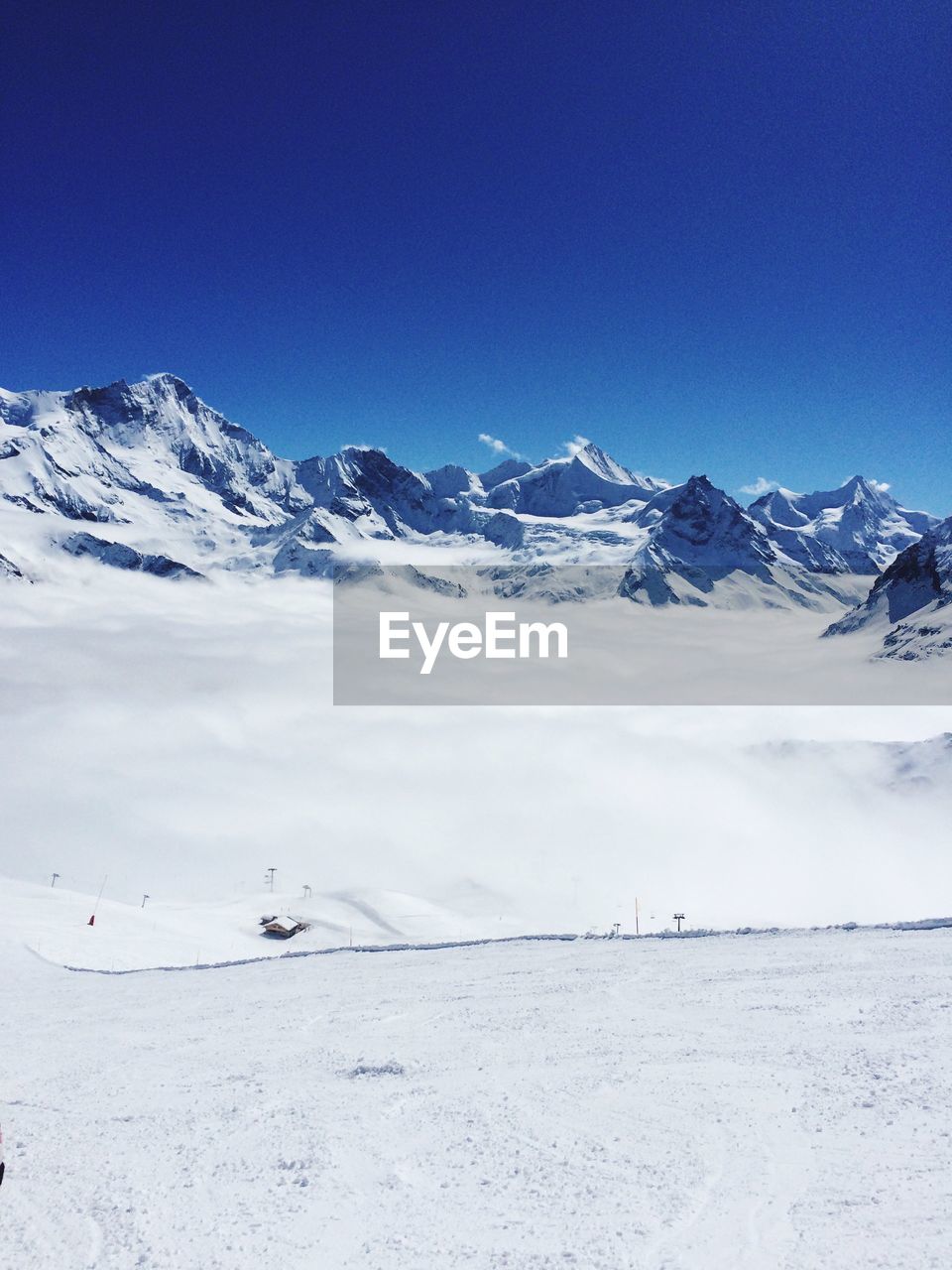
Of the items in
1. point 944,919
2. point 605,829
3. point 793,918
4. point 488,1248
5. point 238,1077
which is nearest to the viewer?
point 488,1248

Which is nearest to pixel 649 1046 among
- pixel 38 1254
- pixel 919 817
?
pixel 38 1254

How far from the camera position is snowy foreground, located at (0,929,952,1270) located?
1007cm

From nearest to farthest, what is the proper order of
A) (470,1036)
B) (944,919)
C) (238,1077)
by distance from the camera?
(238,1077) → (470,1036) → (944,919)

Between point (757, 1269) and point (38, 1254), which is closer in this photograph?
point (757, 1269)

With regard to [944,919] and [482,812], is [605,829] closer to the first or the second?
[482,812]

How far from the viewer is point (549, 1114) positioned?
13.7 meters

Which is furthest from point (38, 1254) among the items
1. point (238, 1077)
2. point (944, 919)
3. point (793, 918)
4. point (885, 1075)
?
point (793, 918)

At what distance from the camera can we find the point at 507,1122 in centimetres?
1345

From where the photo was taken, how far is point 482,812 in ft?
598

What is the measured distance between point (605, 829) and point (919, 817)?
2867 inches

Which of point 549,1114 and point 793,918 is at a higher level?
point 549,1114

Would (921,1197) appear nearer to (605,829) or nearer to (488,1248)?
(488,1248)

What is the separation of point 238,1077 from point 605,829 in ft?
528

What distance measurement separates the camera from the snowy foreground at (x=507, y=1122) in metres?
10.1
